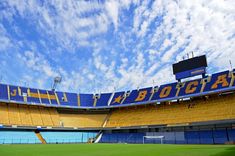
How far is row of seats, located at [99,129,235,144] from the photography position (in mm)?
40844

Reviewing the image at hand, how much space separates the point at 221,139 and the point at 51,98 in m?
40.7

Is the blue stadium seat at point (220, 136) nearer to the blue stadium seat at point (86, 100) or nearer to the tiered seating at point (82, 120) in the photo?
the tiered seating at point (82, 120)

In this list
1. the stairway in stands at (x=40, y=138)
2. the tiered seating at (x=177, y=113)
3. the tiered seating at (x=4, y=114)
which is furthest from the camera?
the stairway in stands at (x=40, y=138)

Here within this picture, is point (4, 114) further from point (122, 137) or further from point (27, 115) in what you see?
point (122, 137)

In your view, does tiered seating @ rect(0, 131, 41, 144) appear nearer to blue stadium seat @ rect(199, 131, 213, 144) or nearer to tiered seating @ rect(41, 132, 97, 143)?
tiered seating @ rect(41, 132, 97, 143)

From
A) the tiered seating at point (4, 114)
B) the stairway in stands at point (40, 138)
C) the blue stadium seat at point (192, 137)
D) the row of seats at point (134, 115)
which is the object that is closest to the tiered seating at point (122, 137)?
the row of seats at point (134, 115)

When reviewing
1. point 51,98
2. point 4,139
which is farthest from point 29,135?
point 51,98

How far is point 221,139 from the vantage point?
40.8 metres

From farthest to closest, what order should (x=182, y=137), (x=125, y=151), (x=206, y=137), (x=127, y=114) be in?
1. (x=127, y=114)
2. (x=182, y=137)
3. (x=206, y=137)
4. (x=125, y=151)

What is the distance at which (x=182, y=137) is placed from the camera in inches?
1831

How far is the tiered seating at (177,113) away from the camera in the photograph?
140ft

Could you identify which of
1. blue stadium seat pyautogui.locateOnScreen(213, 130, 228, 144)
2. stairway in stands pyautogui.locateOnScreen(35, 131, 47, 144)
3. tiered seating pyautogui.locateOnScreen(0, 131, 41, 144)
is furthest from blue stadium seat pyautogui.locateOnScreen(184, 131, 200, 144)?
tiered seating pyautogui.locateOnScreen(0, 131, 41, 144)

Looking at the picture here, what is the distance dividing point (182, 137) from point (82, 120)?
26.0 m

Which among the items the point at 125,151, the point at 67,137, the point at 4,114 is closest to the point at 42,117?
the point at 67,137
